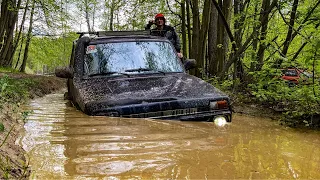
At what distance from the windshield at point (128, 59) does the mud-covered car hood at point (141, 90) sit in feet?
0.77

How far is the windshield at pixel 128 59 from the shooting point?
482 centimetres

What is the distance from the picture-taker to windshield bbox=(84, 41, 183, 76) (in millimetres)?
4824

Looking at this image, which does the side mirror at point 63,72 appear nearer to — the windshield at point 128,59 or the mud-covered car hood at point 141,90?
the windshield at point 128,59

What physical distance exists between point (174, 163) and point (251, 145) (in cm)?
102

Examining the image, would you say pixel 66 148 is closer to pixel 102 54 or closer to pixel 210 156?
pixel 210 156

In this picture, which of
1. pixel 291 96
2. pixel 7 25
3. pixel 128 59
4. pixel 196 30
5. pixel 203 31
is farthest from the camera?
pixel 7 25

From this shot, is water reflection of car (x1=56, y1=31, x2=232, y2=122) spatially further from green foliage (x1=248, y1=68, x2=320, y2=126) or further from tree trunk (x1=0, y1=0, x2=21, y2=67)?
tree trunk (x1=0, y1=0, x2=21, y2=67)

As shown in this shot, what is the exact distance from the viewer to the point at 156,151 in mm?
2562

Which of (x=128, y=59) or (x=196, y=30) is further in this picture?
(x=196, y=30)

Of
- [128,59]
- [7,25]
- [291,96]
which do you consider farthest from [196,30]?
Result: [7,25]

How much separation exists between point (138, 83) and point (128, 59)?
753mm

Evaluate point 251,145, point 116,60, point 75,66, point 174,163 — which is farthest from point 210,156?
point 75,66

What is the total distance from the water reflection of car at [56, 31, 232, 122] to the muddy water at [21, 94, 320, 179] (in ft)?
0.64

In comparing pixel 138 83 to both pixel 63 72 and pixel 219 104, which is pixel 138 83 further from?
pixel 63 72
